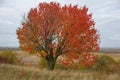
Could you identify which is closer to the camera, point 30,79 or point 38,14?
point 30,79

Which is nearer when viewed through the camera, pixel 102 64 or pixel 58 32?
pixel 58 32

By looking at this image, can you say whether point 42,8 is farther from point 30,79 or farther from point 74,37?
point 30,79

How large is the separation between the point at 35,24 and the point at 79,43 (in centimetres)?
718

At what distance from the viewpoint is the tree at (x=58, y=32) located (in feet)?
114

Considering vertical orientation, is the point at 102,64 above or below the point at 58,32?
below

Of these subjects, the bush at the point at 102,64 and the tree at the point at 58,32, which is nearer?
the tree at the point at 58,32

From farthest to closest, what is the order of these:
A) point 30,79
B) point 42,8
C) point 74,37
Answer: point 42,8 < point 74,37 < point 30,79

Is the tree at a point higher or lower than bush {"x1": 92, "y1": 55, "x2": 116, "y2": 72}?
higher

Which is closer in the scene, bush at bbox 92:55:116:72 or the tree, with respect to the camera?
the tree

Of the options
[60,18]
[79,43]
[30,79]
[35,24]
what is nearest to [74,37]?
[79,43]

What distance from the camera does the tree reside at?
34812 mm

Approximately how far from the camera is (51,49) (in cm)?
3791

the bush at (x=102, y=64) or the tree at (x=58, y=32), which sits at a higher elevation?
the tree at (x=58, y=32)

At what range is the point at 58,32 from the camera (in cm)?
3569
